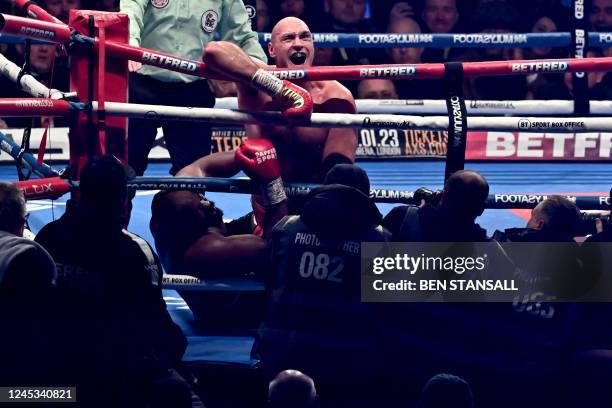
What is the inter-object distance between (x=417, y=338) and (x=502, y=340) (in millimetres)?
292

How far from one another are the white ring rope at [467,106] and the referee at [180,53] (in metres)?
2.38

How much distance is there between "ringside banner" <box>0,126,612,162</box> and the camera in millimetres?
8859

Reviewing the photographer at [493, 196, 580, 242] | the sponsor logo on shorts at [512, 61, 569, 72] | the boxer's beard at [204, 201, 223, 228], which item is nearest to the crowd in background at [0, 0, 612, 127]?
the sponsor logo on shorts at [512, 61, 569, 72]

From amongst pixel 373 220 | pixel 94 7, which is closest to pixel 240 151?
pixel 373 220

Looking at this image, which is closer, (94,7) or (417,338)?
(417,338)

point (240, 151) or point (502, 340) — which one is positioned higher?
→ point (240, 151)

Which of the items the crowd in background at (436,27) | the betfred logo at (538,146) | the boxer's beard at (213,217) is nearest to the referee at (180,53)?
the boxer's beard at (213,217)

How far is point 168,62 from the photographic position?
13.8 feet

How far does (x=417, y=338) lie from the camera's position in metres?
3.57

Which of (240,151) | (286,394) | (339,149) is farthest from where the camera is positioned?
(339,149)

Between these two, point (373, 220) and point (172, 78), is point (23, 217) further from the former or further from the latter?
point (172, 78)

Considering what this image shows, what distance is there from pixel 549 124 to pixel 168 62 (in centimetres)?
155

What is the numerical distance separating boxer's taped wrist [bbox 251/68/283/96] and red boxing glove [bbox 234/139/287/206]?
0.22 metres

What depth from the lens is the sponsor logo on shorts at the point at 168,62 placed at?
13.6 ft
